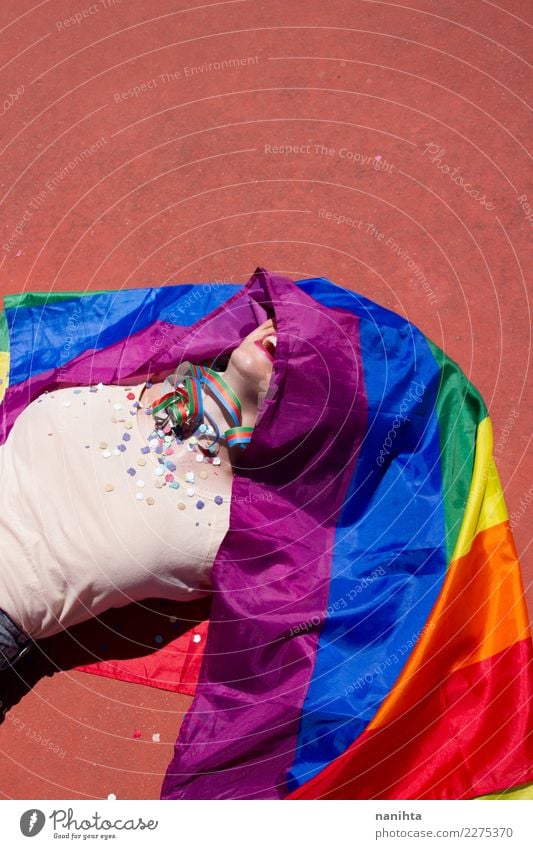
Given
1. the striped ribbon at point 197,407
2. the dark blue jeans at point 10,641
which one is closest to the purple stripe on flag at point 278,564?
the striped ribbon at point 197,407

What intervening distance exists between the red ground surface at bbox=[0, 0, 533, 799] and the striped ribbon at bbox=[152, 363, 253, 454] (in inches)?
40.0

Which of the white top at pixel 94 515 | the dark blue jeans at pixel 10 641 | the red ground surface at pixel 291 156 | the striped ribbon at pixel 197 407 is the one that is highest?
the red ground surface at pixel 291 156

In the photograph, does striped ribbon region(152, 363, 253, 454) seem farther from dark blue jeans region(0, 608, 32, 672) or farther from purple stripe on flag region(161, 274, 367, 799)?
dark blue jeans region(0, 608, 32, 672)

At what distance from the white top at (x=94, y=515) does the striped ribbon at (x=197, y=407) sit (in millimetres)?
84

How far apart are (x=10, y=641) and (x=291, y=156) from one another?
8.79ft

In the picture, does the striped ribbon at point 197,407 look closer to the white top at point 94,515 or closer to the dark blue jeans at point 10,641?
the white top at point 94,515

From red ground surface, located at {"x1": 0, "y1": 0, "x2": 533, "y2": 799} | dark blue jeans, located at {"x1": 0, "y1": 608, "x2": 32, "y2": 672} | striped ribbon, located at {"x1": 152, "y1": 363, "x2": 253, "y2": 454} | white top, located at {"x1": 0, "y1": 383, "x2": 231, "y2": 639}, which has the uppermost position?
red ground surface, located at {"x1": 0, "y1": 0, "x2": 533, "y2": 799}

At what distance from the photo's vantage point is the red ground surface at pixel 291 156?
12.7ft

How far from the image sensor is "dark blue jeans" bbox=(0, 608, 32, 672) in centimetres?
268

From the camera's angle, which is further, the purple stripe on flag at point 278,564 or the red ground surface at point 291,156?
the red ground surface at point 291,156

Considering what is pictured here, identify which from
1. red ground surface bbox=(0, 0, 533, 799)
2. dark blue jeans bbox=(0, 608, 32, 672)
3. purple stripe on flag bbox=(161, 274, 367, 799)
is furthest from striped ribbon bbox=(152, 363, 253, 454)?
red ground surface bbox=(0, 0, 533, 799)

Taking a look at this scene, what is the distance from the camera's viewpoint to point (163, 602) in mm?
3303

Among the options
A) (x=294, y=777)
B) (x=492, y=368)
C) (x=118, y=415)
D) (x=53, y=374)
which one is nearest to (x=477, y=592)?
(x=294, y=777)

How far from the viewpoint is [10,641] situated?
2.71m
